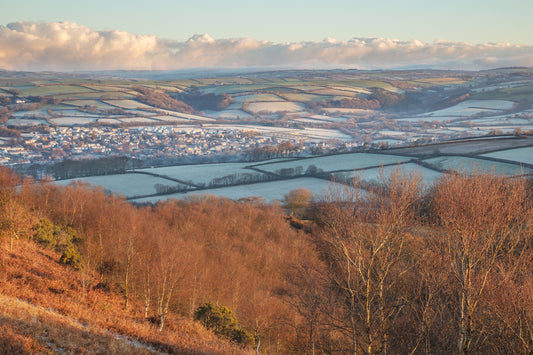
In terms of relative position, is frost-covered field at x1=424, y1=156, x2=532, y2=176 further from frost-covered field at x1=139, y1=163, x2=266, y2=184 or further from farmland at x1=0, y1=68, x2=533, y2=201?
frost-covered field at x1=139, y1=163, x2=266, y2=184

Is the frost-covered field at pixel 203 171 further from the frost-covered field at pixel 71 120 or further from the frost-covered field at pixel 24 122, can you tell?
the frost-covered field at pixel 24 122

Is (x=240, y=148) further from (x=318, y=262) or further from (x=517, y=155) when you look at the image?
(x=318, y=262)

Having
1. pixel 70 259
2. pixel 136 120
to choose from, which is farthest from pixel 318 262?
pixel 136 120

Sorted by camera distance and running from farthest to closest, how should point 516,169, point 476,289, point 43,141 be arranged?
point 43,141 → point 516,169 → point 476,289

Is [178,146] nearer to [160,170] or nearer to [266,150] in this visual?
[266,150]

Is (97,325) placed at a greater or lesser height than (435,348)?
greater

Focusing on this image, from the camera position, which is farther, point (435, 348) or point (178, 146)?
point (178, 146)

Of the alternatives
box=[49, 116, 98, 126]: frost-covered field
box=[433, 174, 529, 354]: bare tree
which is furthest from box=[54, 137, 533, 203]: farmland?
box=[49, 116, 98, 126]: frost-covered field

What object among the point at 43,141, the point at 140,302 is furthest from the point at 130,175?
the point at 43,141
